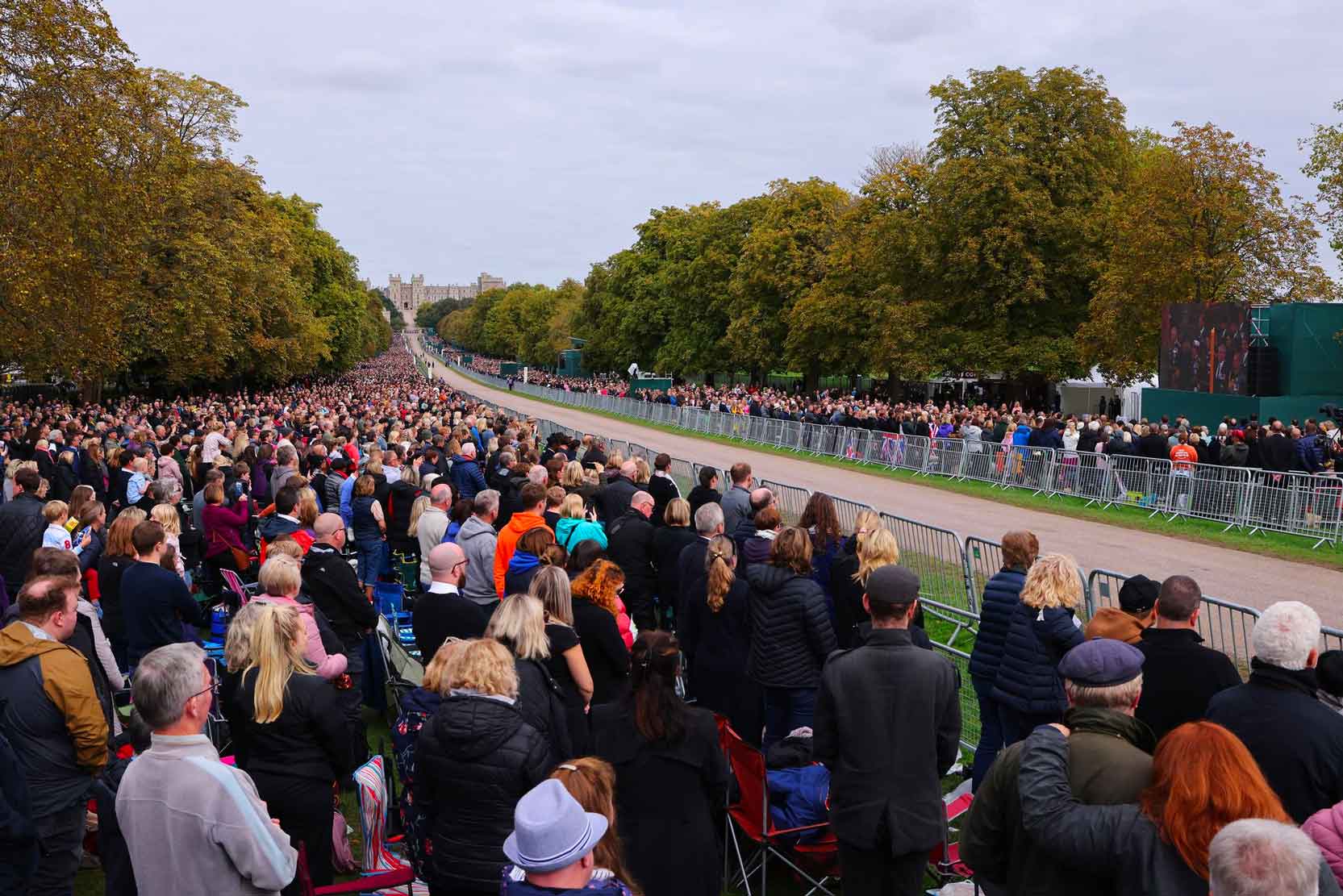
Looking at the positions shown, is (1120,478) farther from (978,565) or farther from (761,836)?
(761,836)

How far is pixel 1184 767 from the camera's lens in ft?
10.0

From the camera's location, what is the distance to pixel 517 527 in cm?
875

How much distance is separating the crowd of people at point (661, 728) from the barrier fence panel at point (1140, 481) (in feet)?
46.5

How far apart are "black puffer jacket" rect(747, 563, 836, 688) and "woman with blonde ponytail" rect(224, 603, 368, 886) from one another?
261cm

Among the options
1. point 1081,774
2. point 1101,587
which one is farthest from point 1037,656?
point 1101,587

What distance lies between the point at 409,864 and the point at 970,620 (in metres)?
6.62

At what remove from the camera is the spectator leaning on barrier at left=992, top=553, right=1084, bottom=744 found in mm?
5750

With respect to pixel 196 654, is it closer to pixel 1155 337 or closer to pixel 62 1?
pixel 62 1

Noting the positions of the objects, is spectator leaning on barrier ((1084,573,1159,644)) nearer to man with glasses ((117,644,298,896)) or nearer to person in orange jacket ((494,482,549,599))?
man with glasses ((117,644,298,896))

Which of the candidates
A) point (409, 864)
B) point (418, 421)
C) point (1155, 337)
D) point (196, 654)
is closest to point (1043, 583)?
point (409, 864)

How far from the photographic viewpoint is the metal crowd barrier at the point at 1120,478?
17.9 metres

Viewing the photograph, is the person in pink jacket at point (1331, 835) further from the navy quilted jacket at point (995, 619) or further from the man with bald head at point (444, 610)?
the man with bald head at point (444, 610)

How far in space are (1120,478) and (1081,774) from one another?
1937cm

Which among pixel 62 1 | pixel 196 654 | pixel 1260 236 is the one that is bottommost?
pixel 196 654
